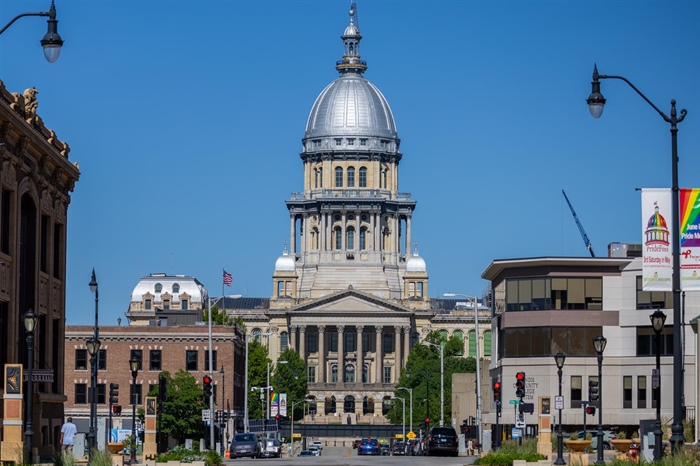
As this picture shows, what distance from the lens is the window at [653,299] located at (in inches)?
3841

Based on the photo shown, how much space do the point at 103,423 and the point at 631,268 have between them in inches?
1591

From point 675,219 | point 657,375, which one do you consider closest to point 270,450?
point 657,375

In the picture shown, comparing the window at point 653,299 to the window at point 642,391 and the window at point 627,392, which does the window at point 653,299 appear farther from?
the window at point 627,392

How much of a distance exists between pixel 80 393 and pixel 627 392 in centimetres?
5749

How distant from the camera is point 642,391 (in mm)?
99938

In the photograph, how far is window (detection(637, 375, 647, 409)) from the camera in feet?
327

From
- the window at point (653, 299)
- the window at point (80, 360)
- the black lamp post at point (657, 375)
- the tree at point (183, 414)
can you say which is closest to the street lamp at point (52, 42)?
the black lamp post at point (657, 375)

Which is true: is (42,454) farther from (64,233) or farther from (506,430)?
(506,430)

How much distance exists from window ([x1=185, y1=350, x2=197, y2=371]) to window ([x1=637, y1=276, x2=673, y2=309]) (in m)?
55.3

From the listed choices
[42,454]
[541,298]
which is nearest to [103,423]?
[42,454]

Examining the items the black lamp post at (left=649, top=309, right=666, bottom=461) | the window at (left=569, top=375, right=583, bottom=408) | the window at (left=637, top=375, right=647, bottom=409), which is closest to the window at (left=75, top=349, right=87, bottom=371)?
the window at (left=569, top=375, right=583, bottom=408)

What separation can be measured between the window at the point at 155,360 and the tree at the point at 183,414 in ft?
52.3

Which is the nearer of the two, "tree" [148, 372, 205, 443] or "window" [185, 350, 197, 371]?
"tree" [148, 372, 205, 443]

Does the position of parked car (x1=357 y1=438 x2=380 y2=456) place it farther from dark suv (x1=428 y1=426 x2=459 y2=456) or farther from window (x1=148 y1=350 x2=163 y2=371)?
window (x1=148 y1=350 x2=163 y2=371)
